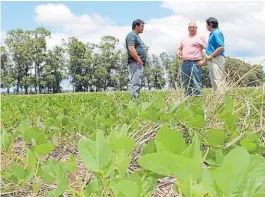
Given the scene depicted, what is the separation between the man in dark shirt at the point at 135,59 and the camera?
6484 millimetres

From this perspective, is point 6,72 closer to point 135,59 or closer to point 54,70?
point 54,70

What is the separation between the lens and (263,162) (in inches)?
25.0

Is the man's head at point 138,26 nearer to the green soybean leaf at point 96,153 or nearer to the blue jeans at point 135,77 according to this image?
the blue jeans at point 135,77

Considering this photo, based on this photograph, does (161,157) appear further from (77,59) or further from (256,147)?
(77,59)

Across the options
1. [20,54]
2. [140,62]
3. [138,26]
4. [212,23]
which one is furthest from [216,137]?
[20,54]

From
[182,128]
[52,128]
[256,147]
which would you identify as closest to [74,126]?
[52,128]

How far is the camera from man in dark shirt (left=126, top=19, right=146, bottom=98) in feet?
21.3

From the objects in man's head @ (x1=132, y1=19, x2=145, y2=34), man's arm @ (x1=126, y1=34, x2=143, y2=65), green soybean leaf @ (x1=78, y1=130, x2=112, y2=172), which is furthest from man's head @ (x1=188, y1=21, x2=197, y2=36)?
green soybean leaf @ (x1=78, y1=130, x2=112, y2=172)

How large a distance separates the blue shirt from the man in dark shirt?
1.00m

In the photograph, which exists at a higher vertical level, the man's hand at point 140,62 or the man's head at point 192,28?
the man's head at point 192,28

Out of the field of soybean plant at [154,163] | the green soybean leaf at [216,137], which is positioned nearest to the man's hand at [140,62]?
the field of soybean plant at [154,163]

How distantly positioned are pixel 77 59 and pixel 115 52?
23.6ft

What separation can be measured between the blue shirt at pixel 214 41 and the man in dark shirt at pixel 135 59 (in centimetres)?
100

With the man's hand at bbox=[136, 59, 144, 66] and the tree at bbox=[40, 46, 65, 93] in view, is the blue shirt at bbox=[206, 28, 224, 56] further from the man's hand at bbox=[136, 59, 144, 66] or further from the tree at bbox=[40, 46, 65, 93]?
the tree at bbox=[40, 46, 65, 93]
